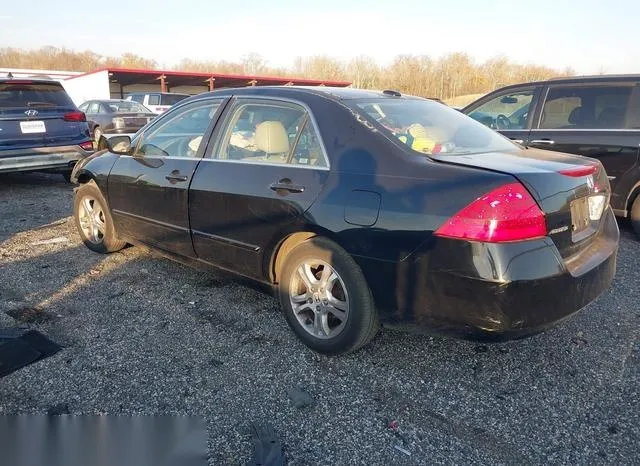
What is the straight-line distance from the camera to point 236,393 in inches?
104

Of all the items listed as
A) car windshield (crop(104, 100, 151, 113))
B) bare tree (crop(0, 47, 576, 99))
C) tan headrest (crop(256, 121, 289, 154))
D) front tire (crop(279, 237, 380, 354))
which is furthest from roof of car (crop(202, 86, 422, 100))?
bare tree (crop(0, 47, 576, 99))

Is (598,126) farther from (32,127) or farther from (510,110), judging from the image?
(32,127)

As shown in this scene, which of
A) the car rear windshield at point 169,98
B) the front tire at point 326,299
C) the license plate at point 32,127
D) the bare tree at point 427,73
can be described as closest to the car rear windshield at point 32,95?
the license plate at point 32,127

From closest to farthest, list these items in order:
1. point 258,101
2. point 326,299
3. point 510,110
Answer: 1. point 326,299
2. point 258,101
3. point 510,110

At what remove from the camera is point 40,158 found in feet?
25.0

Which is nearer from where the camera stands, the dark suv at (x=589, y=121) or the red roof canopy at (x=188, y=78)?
the dark suv at (x=589, y=121)

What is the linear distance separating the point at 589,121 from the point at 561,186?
3.79m

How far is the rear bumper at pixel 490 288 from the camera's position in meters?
2.33

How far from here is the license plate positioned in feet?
24.4

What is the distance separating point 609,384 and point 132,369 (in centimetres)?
264

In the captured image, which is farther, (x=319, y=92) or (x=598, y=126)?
(x=598, y=126)

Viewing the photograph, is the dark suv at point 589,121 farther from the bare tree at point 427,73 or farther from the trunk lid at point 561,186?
the bare tree at point 427,73

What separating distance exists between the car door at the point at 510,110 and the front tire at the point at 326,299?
4.07 meters

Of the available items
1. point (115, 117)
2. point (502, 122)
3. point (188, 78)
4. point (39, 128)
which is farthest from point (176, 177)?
point (188, 78)
